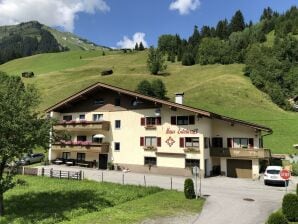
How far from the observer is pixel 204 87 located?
9144cm

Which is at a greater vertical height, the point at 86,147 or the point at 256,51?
the point at 256,51

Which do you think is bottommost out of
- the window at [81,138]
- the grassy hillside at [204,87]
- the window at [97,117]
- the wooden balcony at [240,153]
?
the wooden balcony at [240,153]

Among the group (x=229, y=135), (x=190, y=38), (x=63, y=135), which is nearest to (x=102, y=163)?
(x=229, y=135)

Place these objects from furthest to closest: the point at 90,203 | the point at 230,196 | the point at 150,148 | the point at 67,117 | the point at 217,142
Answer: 1. the point at 67,117
2. the point at 150,148
3. the point at 217,142
4. the point at 230,196
5. the point at 90,203

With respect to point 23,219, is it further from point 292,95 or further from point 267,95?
point 292,95

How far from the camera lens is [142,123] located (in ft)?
155

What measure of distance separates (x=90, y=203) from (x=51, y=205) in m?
2.64

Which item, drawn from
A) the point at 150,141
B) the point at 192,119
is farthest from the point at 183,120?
the point at 150,141

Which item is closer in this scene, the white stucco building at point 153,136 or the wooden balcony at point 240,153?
the wooden balcony at point 240,153

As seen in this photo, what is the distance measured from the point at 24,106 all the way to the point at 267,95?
74.4m

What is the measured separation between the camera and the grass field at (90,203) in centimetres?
2248

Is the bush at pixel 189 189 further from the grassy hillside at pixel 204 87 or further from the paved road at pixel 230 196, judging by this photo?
the grassy hillside at pixel 204 87

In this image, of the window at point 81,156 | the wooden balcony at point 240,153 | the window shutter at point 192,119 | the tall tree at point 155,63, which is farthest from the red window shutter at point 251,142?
the tall tree at point 155,63

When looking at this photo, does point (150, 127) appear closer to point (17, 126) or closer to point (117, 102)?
point (117, 102)
